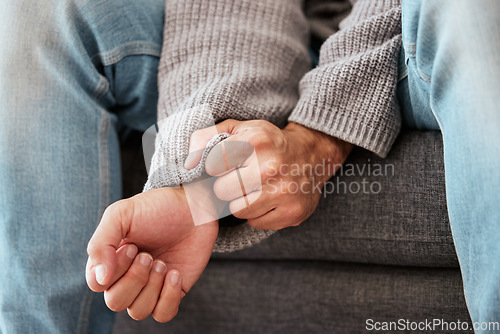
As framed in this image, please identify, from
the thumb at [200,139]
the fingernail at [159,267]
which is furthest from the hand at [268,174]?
the fingernail at [159,267]

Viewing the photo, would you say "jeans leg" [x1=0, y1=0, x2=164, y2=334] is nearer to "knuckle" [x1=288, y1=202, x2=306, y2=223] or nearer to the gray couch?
the gray couch

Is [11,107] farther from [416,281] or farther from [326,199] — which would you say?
[416,281]

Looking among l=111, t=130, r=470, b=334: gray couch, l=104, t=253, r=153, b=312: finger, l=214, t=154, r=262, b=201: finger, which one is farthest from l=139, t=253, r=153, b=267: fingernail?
l=111, t=130, r=470, b=334: gray couch

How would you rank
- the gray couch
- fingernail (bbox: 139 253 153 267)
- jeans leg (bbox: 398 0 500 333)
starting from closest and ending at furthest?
jeans leg (bbox: 398 0 500 333) → fingernail (bbox: 139 253 153 267) → the gray couch

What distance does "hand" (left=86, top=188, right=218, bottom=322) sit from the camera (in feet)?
1.36

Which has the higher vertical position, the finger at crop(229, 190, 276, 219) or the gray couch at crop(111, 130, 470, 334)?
the finger at crop(229, 190, 276, 219)

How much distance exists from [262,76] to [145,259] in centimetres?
30

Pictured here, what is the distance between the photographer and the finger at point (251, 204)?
488mm

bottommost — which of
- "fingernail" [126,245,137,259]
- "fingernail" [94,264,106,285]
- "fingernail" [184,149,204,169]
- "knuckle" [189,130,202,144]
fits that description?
"fingernail" [126,245,137,259]

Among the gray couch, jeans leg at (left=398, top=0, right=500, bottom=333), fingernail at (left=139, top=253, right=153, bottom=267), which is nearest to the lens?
jeans leg at (left=398, top=0, right=500, bottom=333)

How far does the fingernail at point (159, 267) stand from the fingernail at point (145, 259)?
0.05ft

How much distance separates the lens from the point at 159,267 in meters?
0.47

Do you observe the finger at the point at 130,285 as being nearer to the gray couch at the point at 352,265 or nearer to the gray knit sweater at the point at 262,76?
the gray knit sweater at the point at 262,76

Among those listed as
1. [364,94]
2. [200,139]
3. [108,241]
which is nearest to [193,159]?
[200,139]
